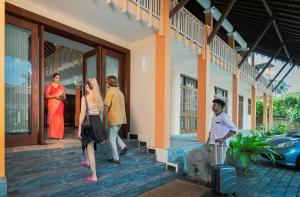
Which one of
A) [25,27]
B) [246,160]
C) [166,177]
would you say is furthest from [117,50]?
[246,160]

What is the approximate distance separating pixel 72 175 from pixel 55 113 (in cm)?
201

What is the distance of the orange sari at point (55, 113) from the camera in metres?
5.14

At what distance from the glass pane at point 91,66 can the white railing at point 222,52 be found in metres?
4.35

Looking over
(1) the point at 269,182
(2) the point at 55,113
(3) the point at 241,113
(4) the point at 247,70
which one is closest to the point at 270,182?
(1) the point at 269,182

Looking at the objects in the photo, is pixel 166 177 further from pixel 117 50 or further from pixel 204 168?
pixel 117 50

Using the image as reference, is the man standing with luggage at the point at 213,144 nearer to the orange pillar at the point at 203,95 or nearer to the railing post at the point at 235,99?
the orange pillar at the point at 203,95

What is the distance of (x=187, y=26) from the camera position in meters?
6.76

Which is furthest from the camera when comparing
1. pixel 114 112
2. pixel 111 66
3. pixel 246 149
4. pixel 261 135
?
pixel 261 135

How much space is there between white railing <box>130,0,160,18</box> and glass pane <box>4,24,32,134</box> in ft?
7.94

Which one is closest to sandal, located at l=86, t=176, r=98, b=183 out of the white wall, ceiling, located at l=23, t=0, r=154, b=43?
the white wall

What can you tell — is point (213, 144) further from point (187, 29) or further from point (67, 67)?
point (67, 67)

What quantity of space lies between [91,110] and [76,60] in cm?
614

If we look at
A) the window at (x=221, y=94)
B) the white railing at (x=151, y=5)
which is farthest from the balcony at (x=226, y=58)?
the white railing at (x=151, y=5)

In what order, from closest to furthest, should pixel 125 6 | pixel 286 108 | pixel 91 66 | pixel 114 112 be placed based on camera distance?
pixel 114 112 → pixel 125 6 → pixel 91 66 → pixel 286 108
